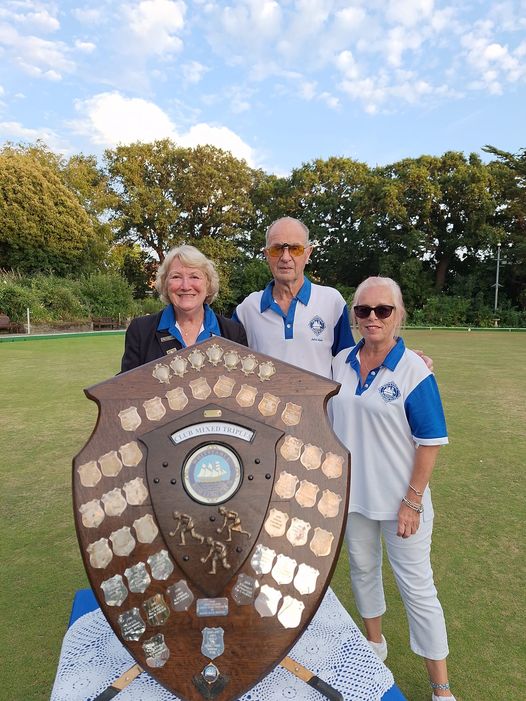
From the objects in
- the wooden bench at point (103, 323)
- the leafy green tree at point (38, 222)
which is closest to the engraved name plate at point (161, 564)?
the wooden bench at point (103, 323)

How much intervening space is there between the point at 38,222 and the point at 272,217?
16.0 metres

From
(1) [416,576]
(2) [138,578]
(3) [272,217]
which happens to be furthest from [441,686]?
(3) [272,217]

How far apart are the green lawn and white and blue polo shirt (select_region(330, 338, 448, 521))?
814mm

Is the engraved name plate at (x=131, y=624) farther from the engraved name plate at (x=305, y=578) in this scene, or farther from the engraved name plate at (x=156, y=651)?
the engraved name plate at (x=305, y=578)

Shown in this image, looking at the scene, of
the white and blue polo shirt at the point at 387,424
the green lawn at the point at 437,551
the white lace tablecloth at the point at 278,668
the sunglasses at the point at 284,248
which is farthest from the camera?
the sunglasses at the point at 284,248

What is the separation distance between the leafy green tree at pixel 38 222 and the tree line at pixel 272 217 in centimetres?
6

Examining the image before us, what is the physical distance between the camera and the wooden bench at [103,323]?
82.3ft

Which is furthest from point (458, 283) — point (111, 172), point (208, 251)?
point (111, 172)

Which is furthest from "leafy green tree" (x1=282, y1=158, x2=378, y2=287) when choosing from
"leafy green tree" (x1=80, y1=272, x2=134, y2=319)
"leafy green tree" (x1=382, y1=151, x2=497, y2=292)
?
"leafy green tree" (x1=80, y1=272, x2=134, y2=319)

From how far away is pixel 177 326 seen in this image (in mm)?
2262

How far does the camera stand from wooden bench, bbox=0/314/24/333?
65.8ft

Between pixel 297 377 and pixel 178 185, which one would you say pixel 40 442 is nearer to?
pixel 297 377

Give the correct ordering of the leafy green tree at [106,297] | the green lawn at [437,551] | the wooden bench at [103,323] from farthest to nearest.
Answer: the leafy green tree at [106,297]
the wooden bench at [103,323]
the green lawn at [437,551]

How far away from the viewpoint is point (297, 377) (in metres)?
1.63
